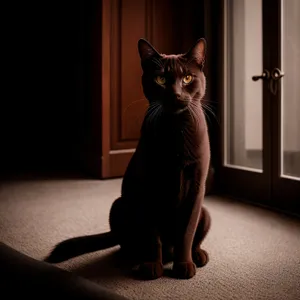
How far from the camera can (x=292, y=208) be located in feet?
6.43

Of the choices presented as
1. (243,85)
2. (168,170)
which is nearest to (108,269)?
(168,170)

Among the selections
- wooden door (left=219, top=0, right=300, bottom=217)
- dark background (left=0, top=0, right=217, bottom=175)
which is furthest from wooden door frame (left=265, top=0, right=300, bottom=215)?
dark background (left=0, top=0, right=217, bottom=175)

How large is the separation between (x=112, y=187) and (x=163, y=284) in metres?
1.51

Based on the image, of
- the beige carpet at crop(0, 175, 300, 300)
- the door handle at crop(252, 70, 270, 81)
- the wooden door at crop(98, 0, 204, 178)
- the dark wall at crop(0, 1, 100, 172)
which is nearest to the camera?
the beige carpet at crop(0, 175, 300, 300)

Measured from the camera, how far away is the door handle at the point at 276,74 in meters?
2.04

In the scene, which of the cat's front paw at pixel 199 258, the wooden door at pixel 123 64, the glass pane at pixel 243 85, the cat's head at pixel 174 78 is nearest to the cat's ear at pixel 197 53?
the cat's head at pixel 174 78

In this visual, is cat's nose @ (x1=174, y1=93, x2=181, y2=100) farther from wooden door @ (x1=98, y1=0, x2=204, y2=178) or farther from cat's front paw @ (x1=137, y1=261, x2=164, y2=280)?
wooden door @ (x1=98, y1=0, x2=204, y2=178)

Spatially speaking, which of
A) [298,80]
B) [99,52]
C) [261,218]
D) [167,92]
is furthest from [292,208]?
[99,52]

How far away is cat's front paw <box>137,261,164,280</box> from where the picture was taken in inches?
44.3

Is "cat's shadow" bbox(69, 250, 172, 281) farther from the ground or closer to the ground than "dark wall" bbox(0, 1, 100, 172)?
closer to the ground

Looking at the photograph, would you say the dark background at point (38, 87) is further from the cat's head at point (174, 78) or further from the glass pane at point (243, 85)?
the cat's head at point (174, 78)

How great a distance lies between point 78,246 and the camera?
47.7 inches

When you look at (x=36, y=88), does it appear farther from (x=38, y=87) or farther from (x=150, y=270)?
(x=150, y=270)

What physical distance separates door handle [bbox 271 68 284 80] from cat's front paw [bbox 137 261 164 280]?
1348mm
